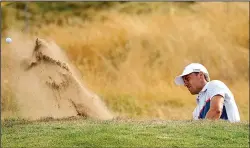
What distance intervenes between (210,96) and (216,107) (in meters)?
0.14

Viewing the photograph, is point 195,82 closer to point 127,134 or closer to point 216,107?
point 216,107

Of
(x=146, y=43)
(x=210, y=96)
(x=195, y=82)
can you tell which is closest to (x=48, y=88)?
(x=195, y=82)

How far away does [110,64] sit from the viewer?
17266 mm

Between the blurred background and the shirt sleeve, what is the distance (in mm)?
8509

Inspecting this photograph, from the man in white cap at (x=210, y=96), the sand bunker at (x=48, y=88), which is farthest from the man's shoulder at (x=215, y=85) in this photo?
the sand bunker at (x=48, y=88)

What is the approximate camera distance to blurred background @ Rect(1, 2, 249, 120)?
15945 mm

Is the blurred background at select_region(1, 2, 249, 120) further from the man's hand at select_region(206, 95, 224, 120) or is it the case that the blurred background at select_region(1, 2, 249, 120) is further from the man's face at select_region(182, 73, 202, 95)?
the man's hand at select_region(206, 95, 224, 120)

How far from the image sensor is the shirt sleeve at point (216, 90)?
20.2ft

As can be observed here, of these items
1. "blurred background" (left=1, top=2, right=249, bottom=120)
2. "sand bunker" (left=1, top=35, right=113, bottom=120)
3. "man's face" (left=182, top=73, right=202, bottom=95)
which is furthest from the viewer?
"blurred background" (left=1, top=2, right=249, bottom=120)

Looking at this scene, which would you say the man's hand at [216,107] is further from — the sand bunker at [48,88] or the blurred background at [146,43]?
the blurred background at [146,43]

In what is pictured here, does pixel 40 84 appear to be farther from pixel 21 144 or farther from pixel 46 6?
pixel 46 6

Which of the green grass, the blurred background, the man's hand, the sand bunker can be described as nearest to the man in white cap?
the man's hand

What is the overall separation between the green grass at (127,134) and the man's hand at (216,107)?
0.14m

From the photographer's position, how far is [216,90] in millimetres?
6176
